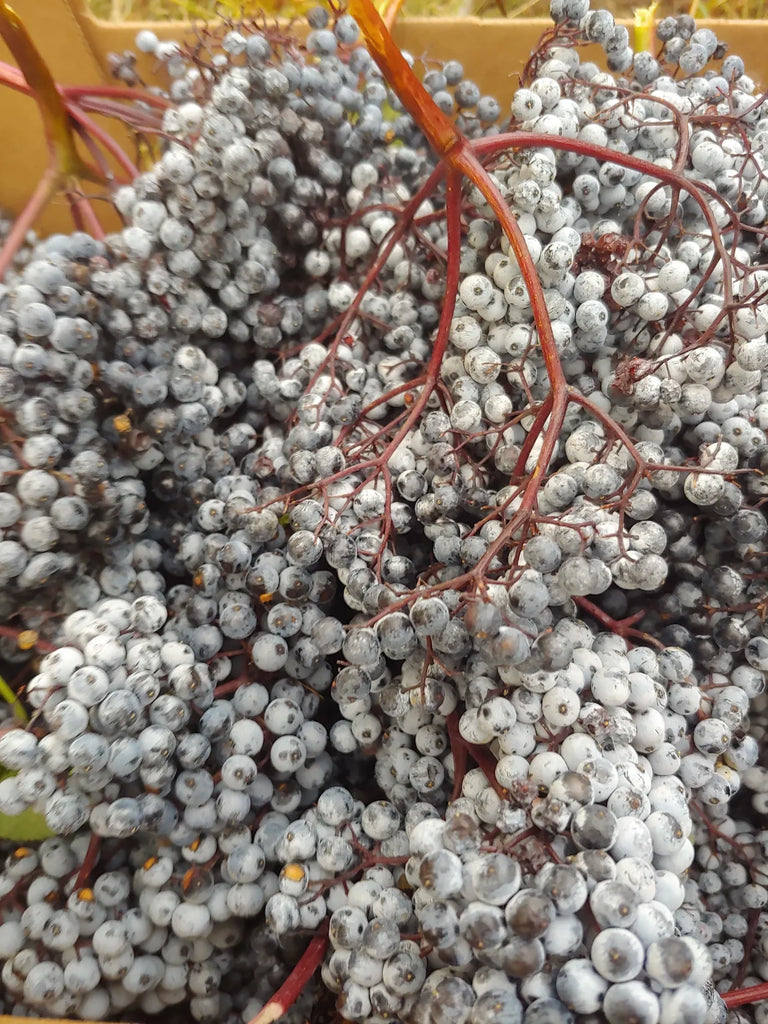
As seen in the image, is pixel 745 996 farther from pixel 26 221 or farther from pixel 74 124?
pixel 74 124

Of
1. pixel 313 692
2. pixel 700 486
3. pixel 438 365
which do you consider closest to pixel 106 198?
pixel 438 365

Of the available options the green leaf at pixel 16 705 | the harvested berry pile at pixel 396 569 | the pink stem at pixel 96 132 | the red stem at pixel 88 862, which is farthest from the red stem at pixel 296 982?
the pink stem at pixel 96 132

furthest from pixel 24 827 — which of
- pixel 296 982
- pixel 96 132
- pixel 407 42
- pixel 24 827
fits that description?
pixel 407 42

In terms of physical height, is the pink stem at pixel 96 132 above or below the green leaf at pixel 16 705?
above

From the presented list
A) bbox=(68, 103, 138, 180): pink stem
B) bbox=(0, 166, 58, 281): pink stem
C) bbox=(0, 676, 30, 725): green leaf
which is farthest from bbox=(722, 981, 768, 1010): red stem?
bbox=(68, 103, 138, 180): pink stem

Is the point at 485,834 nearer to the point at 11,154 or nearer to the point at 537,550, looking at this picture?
the point at 537,550

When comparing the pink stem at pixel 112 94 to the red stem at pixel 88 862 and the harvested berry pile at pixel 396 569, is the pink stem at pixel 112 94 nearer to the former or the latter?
the harvested berry pile at pixel 396 569

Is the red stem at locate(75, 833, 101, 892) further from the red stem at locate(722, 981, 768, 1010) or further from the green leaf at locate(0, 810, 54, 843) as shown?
the red stem at locate(722, 981, 768, 1010)
